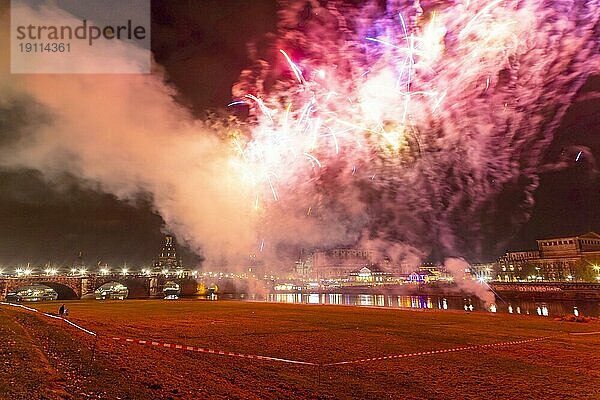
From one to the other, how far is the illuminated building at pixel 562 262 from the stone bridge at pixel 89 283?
111 meters

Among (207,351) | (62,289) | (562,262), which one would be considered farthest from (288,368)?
(562,262)

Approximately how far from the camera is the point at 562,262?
124 meters

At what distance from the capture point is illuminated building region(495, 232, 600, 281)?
4250 inches

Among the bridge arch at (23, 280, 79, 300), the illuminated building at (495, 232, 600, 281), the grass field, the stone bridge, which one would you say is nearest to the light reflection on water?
the grass field

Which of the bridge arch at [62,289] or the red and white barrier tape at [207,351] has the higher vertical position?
the red and white barrier tape at [207,351]

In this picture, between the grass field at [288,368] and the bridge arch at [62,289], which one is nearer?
the grass field at [288,368]

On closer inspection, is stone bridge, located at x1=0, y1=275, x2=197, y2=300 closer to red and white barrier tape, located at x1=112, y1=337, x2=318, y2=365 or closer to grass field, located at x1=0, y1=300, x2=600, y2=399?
red and white barrier tape, located at x1=112, y1=337, x2=318, y2=365

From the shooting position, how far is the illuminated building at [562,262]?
10796cm

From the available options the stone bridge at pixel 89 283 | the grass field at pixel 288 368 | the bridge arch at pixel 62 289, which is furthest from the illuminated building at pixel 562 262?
the bridge arch at pixel 62 289

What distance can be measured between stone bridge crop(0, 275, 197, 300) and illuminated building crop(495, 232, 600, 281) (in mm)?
110546

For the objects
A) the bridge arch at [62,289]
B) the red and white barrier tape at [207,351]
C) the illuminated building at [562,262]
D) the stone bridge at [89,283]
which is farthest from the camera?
the illuminated building at [562,262]

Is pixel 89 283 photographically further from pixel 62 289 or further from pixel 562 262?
pixel 562 262

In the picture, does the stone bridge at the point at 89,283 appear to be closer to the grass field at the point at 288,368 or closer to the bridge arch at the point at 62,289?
the bridge arch at the point at 62,289

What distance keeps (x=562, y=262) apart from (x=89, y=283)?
141 meters
